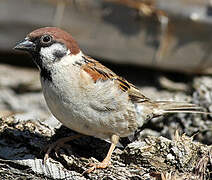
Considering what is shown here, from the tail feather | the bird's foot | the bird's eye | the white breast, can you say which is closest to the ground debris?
the bird's foot

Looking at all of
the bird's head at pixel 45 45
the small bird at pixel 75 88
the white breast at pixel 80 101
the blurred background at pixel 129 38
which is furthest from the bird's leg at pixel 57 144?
the blurred background at pixel 129 38

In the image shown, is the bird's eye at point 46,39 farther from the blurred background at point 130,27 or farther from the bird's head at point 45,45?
the blurred background at point 130,27

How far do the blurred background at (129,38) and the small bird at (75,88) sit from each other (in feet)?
6.58

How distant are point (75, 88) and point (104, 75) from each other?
340mm

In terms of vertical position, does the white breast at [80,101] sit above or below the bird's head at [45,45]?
below

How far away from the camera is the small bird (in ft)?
11.9

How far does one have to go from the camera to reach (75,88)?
11.9 feet

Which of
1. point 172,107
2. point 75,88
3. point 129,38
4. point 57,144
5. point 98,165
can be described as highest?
point 129,38

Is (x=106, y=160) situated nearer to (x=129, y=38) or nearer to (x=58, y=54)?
(x=58, y=54)

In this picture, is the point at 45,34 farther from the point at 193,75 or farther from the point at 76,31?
the point at 193,75

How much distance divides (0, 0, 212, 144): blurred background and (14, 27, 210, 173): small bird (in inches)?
79.0

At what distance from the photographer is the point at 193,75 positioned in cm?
644

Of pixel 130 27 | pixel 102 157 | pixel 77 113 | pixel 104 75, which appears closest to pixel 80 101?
pixel 77 113

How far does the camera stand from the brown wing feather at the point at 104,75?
3.77 m
